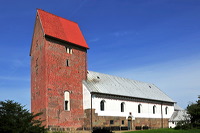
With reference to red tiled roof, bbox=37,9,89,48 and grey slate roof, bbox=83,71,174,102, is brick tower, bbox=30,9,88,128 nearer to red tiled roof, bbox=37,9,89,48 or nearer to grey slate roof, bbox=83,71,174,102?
red tiled roof, bbox=37,9,89,48

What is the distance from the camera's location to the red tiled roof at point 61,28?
1423 inches

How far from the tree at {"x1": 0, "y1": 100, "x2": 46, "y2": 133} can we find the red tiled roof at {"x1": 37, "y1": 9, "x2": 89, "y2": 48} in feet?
61.5

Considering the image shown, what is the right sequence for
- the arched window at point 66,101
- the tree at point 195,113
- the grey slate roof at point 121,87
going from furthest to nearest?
the grey slate roof at point 121,87 < the arched window at point 66,101 < the tree at point 195,113

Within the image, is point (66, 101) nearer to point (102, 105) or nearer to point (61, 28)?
point (102, 105)

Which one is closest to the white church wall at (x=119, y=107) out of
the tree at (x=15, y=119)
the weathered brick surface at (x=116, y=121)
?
the weathered brick surface at (x=116, y=121)

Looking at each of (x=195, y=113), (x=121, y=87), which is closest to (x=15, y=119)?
(x=195, y=113)

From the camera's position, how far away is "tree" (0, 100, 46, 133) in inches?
649

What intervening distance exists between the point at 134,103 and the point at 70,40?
15.7 metres

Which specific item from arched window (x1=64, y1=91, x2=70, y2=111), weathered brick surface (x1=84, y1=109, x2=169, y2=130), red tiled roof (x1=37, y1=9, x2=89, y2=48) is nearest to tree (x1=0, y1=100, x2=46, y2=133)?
arched window (x1=64, y1=91, x2=70, y2=111)

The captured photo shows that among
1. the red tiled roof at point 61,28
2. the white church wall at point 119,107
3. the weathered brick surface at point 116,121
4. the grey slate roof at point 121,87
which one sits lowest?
the weathered brick surface at point 116,121

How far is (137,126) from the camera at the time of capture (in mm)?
43500

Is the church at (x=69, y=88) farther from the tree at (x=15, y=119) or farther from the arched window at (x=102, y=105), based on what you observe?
the tree at (x=15, y=119)

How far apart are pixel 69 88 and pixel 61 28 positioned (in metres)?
9.02

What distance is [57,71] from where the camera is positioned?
35625mm
